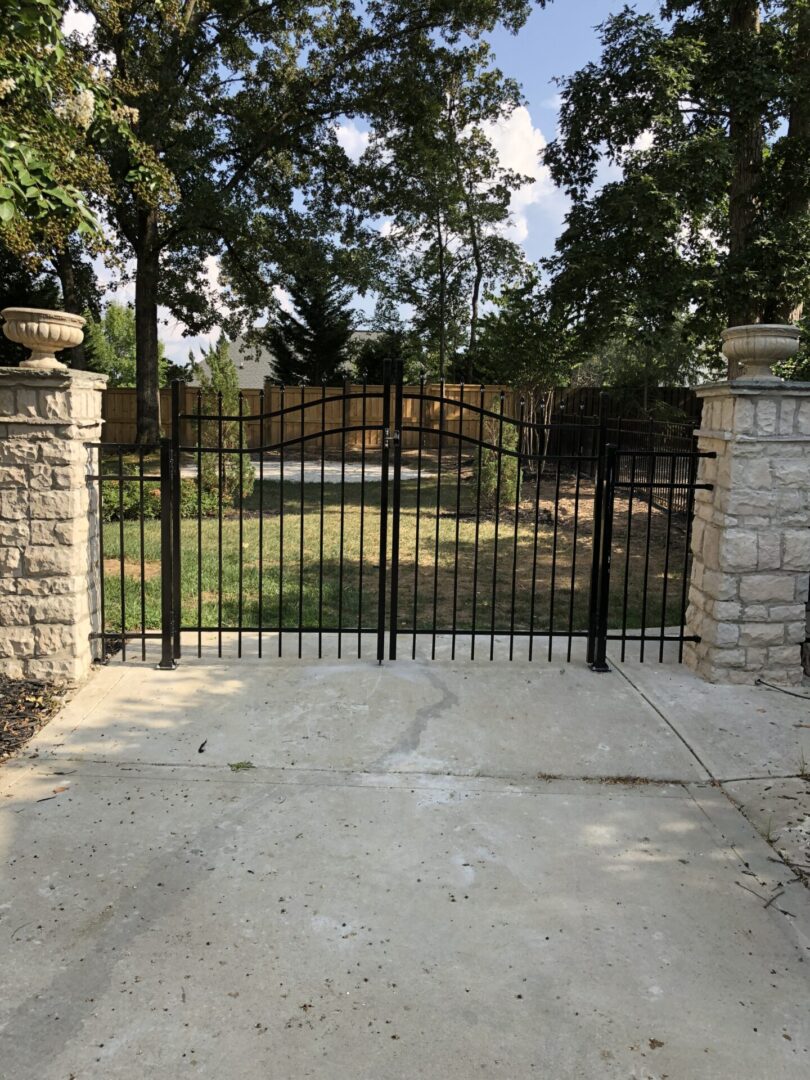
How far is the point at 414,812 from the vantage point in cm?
345

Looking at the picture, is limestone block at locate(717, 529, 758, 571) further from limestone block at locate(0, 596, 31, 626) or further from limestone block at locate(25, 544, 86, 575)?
limestone block at locate(0, 596, 31, 626)

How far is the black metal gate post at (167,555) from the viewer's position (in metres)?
4.84

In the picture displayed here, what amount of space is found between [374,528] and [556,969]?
891 centimetres

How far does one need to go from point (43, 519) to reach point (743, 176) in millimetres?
10856

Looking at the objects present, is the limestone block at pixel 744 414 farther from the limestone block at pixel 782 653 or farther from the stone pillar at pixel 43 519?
the stone pillar at pixel 43 519

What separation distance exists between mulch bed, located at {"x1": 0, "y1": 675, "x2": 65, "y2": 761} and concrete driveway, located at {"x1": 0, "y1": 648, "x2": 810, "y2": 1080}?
117mm

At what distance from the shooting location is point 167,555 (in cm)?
487

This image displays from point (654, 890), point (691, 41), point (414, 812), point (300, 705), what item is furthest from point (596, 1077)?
point (691, 41)

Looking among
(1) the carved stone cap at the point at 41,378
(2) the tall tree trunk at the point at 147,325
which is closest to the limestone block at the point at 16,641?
(1) the carved stone cap at the point at 41,378

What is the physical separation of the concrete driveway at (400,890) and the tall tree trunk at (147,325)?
15371 mm

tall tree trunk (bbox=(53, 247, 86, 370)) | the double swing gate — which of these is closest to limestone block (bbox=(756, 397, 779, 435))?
the double swing gate

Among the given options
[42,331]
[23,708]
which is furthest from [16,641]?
[42,331]

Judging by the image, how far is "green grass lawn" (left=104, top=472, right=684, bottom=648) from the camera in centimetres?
632

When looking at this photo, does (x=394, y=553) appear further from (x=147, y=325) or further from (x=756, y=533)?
(x=147, y=325)
